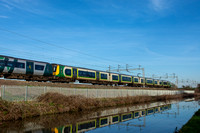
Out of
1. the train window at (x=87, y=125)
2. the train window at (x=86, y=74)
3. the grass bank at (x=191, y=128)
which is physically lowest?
the train window at (x=87, y=125)

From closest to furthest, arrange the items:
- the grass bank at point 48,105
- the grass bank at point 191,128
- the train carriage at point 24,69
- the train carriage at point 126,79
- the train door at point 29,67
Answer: the grass bank at point 191,128 → the grass bank at point 48,105 → the train carriage at point 24,69 → the train door at point 29,67 → the train carriage at point 126,79

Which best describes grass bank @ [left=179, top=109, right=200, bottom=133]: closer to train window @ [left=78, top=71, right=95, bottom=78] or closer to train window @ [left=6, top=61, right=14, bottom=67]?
train window @ [left=6, top=61, right=14, bottom=67]

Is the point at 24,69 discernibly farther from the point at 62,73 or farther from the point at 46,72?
the point at 62,73

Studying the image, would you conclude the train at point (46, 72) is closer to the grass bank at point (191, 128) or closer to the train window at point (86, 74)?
the train window at point (86, 74)

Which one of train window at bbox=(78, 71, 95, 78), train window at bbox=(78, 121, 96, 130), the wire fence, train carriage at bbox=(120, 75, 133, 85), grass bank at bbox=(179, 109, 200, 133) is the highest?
train window at bbox=(78, 71, 95, 78)

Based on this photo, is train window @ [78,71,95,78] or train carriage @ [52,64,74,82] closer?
train carriage @ [52,64,74,82]

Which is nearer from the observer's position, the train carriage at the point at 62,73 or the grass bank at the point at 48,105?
the grass bank at the point at 48,105

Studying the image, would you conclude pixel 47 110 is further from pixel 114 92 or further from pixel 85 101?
pixel 114 92

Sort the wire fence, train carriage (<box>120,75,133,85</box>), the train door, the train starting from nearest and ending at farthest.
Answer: the wire fence
the train
the train door
train carriage (<box>120,75,133,85</box>)

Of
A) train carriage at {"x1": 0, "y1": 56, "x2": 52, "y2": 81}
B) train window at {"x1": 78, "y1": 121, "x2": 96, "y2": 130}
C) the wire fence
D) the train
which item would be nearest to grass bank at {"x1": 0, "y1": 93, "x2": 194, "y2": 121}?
the wire fence

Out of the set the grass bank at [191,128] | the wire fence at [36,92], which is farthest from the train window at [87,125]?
the wire fence at [36,92]

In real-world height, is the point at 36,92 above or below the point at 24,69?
below

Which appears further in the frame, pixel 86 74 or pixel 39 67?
pixel 86 74

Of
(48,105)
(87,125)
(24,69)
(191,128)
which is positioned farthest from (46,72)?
(191,128)
